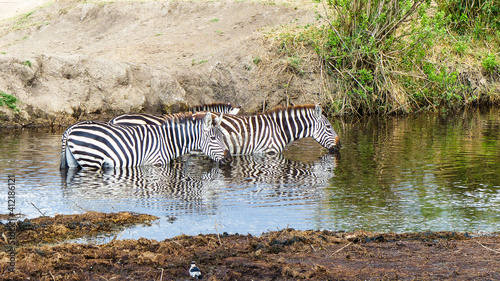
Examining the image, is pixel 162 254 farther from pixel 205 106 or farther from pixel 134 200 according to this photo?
pixel 205 106

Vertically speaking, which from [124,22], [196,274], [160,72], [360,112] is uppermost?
[124,22]

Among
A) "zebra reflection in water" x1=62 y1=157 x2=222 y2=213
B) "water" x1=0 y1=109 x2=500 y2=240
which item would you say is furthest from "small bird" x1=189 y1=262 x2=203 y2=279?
"zebra reflection in water" x1=62 y1=157 x2=222 y2=213

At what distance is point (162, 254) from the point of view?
5.02 meters

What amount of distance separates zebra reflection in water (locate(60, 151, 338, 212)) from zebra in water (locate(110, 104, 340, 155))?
88 cm

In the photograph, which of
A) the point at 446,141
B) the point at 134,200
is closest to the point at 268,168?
the point at 134,200

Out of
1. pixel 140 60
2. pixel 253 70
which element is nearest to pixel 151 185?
pixel 253 70

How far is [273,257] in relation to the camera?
5.02 m

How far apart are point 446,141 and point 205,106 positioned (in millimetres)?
5638

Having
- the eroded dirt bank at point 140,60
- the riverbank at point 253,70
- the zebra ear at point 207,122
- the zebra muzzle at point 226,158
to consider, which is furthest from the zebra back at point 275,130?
the eroded dirt bank at point 140,60

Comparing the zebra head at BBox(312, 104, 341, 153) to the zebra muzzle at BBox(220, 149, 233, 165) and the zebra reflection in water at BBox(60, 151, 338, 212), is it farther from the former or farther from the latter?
the zebra muzzle at BBox(220, 149, 233, 165)

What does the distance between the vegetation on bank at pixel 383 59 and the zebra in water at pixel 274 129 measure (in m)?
5.38

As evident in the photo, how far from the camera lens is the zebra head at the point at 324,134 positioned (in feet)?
42.4

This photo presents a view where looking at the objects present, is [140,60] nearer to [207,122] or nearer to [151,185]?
[207,122]
